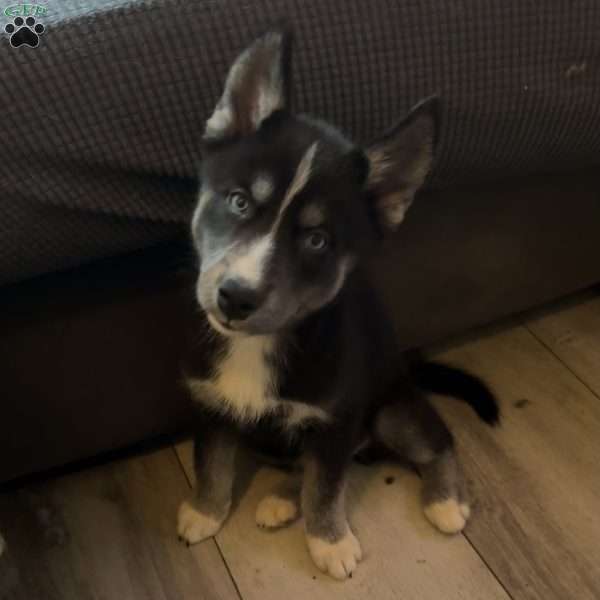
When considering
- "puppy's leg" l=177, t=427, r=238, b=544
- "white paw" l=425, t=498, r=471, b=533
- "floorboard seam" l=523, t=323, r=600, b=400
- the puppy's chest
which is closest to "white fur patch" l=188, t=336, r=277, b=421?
the puppy's chest

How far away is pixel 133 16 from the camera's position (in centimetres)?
124

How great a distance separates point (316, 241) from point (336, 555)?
0.75m

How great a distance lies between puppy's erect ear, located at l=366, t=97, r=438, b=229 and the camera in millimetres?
1193

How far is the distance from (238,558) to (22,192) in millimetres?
904

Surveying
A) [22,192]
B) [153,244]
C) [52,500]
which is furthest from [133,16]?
[52,500]

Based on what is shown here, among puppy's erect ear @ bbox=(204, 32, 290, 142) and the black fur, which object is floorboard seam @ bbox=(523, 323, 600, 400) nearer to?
the black fur

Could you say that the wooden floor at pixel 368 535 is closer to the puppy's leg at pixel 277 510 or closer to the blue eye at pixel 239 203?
the puppy's leg at pixel 277 510

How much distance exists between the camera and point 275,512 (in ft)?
5.61

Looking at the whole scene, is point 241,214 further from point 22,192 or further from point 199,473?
point 199,473

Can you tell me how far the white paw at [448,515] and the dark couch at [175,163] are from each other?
467 mm

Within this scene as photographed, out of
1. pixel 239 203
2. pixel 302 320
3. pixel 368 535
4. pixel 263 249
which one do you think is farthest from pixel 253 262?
pixel 368 535

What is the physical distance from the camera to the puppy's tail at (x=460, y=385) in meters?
1.91

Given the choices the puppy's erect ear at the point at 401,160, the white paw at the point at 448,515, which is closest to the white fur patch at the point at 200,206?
the puppy's erect ear at the point at 401,160

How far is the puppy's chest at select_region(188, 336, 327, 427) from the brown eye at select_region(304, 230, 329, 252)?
9.9 inches
